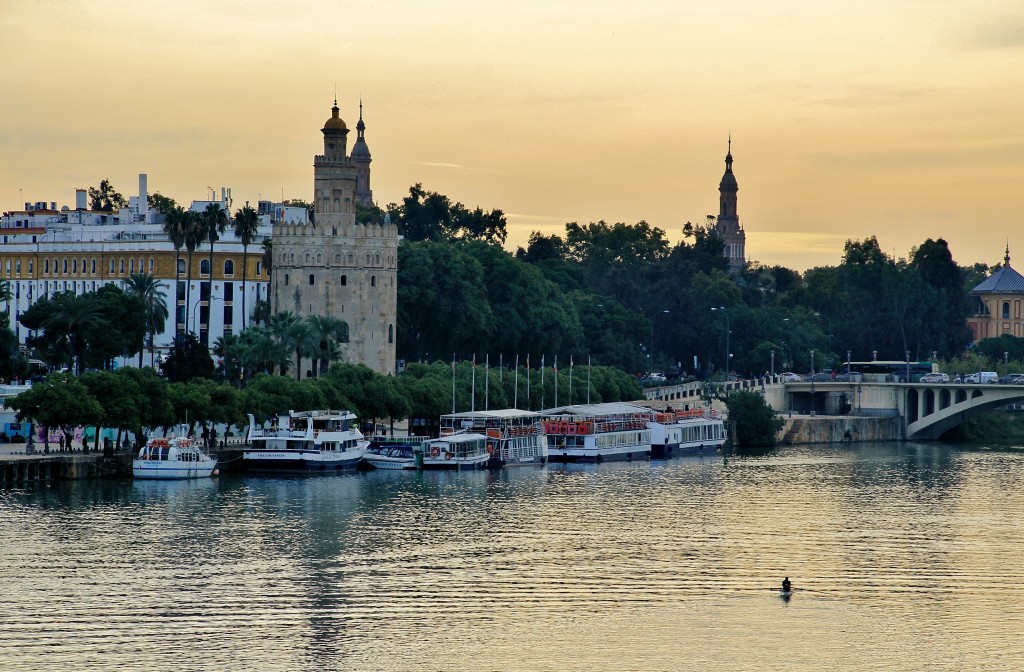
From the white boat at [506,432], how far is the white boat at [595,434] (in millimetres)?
1498

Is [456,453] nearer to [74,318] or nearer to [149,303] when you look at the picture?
[74,318]

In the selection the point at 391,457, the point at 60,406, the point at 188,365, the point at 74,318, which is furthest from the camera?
the point at 188,365

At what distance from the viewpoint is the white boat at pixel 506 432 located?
384ft

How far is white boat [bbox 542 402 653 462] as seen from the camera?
12375cm

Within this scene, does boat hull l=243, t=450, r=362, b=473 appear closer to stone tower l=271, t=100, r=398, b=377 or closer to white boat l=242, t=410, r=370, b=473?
white boat l=242, t=410, r=370, b=473

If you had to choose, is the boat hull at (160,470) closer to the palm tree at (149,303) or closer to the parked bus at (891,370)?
the palm tree at (149,303)

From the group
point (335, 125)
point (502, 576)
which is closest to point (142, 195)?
point (335, 125)

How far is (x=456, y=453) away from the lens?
113 m

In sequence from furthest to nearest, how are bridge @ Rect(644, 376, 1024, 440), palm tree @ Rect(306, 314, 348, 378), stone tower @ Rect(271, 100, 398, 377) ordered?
bridge @ Rect(644, 376, 1024, 440) → stone tower @ Rect(271, 100, 398, 377) → palm tree @ Rect(306, 314, 348, 378)

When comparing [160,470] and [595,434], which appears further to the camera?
[595,434]

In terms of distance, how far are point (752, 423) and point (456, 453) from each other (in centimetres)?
4014

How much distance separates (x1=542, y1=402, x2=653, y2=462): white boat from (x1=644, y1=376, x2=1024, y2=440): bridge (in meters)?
21.0

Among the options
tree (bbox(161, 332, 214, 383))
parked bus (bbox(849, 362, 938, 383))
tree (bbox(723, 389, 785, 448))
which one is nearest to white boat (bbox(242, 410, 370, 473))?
tree (bbox(161, 332, 214, 383))

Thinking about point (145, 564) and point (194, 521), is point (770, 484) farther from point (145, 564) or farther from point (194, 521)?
point (145, 564)
